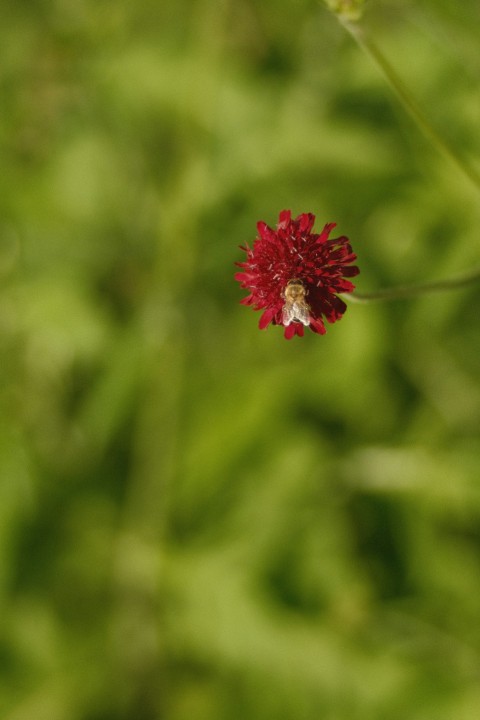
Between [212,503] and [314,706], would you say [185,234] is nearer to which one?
[212,503]

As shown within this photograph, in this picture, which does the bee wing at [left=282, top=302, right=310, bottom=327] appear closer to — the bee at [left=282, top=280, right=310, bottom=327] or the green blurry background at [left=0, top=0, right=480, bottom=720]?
the bee at [left=282, top=280, right=310, bottom=327]

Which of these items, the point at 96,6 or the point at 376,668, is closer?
the point at 376,668

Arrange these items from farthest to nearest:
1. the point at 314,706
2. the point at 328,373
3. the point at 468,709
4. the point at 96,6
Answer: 1. the point at 96,6
2. the point at 328,373
3. the point at 314,706
4. the point at 468,709

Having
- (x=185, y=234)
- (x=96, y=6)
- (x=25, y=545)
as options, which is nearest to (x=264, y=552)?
(x=25, y=545)

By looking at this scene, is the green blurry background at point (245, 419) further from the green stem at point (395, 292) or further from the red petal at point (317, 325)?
the red petal at point (317, 325)

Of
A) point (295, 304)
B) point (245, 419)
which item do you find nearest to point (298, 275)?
point (295, 304)
